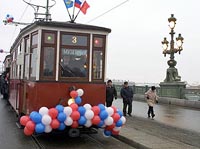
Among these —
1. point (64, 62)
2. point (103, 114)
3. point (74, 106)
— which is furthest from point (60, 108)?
point (64, 62)

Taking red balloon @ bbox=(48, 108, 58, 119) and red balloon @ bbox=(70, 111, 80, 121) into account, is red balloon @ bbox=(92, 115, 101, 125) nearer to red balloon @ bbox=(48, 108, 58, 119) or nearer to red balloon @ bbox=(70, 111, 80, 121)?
red balloon @ bbox=(70, 111, 80, 121)

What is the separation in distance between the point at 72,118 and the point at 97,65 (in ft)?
6.83

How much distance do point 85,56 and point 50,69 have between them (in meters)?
1.03

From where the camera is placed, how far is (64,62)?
10.0 m

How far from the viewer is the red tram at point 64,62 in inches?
386

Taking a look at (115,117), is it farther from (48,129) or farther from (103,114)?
(48,129)

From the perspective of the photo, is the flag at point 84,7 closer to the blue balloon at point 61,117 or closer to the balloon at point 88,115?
the balloon at point 88,115

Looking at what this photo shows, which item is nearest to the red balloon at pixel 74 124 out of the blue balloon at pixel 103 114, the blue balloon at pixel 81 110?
the blue balloon at pixel 81 110

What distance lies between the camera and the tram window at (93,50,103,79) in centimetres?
1041

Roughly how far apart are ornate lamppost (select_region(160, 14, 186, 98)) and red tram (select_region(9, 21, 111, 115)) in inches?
657

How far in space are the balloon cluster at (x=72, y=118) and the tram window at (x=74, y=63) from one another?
61cm

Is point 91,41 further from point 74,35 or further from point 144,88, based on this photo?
point 144,88

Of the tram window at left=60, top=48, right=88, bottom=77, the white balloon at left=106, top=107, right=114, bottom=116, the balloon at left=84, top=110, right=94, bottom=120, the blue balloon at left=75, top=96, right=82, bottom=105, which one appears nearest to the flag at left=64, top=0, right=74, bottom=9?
the tram window at left=60, top=48, right=88, bottom=77

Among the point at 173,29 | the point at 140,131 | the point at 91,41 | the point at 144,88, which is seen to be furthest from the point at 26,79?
the point at 144,88
